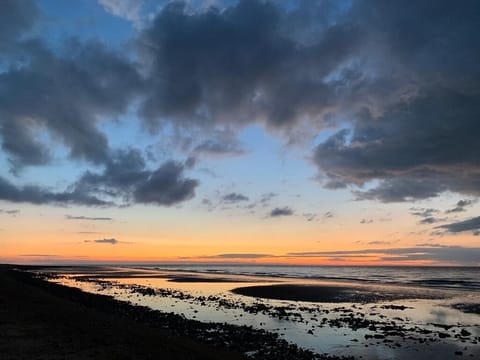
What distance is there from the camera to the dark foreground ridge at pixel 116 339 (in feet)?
49.6

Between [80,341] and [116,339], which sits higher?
[80,341]

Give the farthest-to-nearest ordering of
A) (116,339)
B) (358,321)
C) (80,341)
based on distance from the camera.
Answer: (358,321) → (116,339) → (80,341)

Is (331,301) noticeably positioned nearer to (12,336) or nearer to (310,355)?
(310,355)

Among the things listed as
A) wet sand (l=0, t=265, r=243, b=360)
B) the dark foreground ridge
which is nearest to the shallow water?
the dark foreground ridge

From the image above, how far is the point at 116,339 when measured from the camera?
17.5 m

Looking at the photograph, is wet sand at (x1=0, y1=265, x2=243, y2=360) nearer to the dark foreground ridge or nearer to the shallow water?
the dark foreground ridge

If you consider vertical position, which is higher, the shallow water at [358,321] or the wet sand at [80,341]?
the wet sand at [80,341]

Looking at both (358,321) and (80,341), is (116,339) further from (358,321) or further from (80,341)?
(358,321)

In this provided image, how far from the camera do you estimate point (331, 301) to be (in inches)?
1762

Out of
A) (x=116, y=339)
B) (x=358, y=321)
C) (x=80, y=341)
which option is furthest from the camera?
(x=358, y=321)

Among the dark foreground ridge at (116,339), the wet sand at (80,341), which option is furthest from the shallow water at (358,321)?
the wet sand at (80,341)

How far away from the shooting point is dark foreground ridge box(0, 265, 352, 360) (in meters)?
15.1

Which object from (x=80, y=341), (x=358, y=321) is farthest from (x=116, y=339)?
(x=358, y=321)

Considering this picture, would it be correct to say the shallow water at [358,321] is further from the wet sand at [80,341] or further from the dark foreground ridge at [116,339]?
the wet sand at [80,341]
